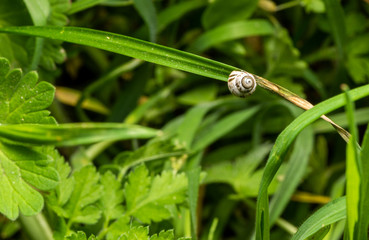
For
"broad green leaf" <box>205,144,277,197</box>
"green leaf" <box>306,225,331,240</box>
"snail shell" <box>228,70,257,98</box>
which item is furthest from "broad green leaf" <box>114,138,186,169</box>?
"green leaf" <box>306,225,331,240</box>

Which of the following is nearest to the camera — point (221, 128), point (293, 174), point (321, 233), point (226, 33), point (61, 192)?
point (321, 233)

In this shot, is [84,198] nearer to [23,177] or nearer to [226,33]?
[23,177]

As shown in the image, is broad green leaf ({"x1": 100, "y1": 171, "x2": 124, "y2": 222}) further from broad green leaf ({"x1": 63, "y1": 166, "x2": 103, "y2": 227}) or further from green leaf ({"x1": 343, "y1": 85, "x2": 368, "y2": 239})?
green leaf ({"x1": 343, "y1": 85, "x2": 368, "y2": 239})

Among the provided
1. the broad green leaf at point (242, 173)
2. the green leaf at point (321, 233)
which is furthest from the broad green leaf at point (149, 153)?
the green leaf at point (321, 233)

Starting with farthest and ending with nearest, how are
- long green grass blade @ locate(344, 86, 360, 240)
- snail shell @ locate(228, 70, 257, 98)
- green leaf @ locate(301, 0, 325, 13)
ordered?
green leaf @ locate(301, 0, 325, 13)
snail shell @ locate(228, 70, 257, 98)
long green grass blade @ locate(344, 86, 360, 240)

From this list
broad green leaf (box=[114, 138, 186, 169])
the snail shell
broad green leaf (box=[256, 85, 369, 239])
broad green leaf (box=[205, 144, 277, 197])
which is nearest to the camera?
broad green leaf (box=[256, 85, 369, 239])

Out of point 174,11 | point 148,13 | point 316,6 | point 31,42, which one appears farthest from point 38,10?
point 316,6

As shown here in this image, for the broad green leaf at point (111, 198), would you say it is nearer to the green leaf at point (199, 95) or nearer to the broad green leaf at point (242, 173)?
the broad green leaf at point (242, 173)
